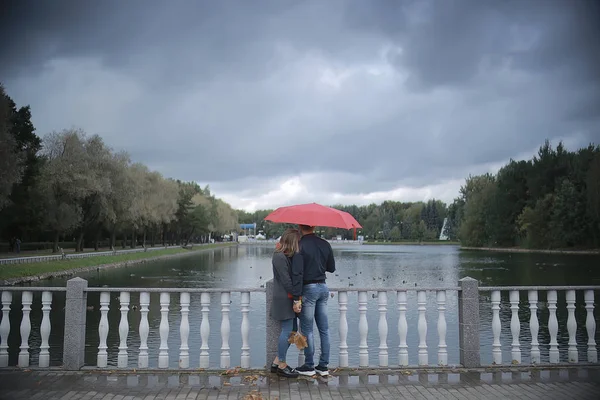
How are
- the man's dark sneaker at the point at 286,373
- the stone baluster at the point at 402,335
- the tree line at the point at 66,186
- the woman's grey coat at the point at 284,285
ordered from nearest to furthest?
the woman's grey coat at the point at 284,285, the man's dark sneaker at the point at 286,373, the stone baluster at the point at 402,335, the tree line at the point at 66,186

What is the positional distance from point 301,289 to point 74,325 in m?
3.54

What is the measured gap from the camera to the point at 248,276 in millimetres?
38594

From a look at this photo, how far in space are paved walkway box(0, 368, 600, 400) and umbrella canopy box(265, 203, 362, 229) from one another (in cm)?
225

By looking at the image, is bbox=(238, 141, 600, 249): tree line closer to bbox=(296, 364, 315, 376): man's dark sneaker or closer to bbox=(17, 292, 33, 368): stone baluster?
bbox=(296, 364, 315, 376): man's dark sneaker

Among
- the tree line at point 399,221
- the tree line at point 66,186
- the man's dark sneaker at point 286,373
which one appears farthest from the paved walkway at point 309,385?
the tree line at point 399,221

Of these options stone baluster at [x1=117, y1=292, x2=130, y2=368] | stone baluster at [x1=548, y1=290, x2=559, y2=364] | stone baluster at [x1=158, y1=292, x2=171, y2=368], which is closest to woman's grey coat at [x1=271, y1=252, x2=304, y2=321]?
stone baluster at [x1=158, y1=292, x2=171, y2=368]

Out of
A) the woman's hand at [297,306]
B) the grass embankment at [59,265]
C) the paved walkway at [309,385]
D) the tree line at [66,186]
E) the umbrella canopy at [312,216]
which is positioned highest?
the tree line at [66,186]

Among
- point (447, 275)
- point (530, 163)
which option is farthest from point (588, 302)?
point (530, 163)

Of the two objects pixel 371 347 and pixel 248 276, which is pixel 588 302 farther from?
pixel 248 276

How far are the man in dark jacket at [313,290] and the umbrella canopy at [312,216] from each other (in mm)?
250

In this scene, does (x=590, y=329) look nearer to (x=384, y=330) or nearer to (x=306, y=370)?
(x=384, y=330)

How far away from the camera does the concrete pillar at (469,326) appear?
7758mm

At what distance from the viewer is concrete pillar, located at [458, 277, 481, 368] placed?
7.76 m

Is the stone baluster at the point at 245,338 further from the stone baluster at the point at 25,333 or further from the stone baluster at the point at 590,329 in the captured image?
the stone baluster at the point at 590,329
